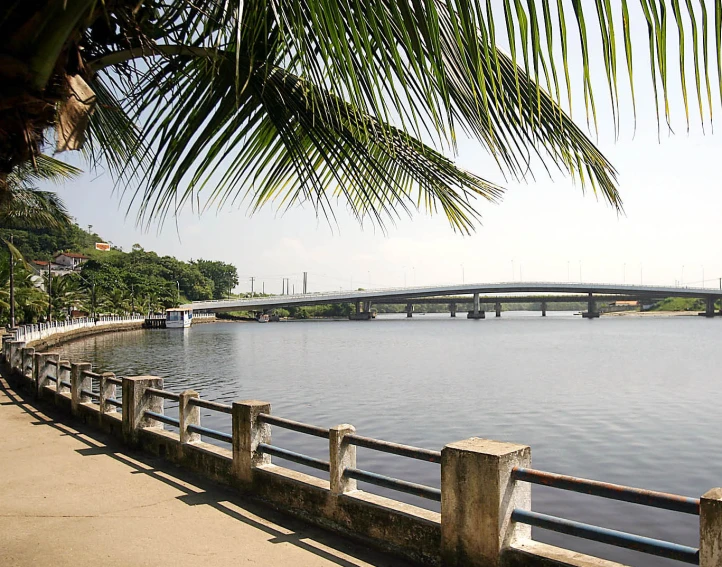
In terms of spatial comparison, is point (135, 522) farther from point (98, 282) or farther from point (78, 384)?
point (98, 282)

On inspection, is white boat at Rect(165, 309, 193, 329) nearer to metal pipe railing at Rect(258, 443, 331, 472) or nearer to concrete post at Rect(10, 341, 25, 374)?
concrete post at Rect(10, 341, 25, 374)

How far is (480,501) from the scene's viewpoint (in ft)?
19.2

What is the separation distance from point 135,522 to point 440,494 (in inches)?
148

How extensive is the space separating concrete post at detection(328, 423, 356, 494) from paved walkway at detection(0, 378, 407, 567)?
574 millimetres

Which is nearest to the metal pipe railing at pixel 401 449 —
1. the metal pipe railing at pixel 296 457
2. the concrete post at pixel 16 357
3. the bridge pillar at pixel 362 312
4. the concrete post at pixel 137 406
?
the metal pipe railing at pixel 296 457

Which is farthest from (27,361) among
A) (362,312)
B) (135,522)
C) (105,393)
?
(362,312)

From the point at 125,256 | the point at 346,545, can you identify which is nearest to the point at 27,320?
the point at 346,545

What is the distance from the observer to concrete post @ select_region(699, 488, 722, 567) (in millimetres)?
4434

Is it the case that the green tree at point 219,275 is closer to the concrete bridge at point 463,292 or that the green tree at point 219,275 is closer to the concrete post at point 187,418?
the concrete bridge at point 463,292

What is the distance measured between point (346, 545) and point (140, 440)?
19.4ft

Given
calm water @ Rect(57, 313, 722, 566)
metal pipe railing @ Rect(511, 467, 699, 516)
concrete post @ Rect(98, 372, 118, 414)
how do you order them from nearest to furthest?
1. metal pipe railing @ Rect(511, 467, 699, 516)
2. concrete post @ Rect(98, 372, 118, 414)
3. calm water @ Rect(57, 313, 722, 566)

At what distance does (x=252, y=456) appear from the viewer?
885 cm

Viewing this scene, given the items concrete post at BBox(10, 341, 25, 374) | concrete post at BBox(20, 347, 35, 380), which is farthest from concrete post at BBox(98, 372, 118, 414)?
concrete post at BBox(10, 341, 25, 374)

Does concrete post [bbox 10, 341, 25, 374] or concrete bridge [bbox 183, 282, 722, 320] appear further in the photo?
concrete bridge [bbox 183, 282, 722, 320]
